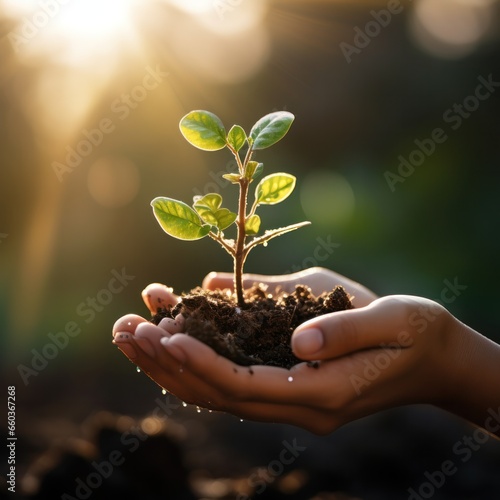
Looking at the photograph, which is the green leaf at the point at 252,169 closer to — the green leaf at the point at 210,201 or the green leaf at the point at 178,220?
the green leaf at the point at 210,201

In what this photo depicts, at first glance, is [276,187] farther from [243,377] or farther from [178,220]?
[243,377]

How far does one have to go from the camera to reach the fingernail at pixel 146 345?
4.75 feet

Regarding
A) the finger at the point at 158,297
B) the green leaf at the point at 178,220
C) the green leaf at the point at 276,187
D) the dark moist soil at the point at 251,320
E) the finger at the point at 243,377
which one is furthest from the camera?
the finger at the point at 158,297

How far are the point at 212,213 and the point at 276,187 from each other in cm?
25

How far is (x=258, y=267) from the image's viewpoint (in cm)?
490

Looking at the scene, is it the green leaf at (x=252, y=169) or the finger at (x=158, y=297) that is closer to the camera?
the green leaf at (x=252, y=169)

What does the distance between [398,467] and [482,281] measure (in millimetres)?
2145

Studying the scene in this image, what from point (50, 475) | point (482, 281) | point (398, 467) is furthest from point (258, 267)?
point (50, 475)

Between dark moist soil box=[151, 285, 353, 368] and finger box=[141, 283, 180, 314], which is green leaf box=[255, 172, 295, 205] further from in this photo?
finger box=[141, 283, 180, 314]

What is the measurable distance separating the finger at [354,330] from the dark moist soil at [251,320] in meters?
0.21

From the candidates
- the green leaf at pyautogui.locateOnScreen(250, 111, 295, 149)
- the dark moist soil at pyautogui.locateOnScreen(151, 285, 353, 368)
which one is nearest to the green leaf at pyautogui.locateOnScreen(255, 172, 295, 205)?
the green leaf at pyautogui.locateOnScreen(250, 111, 295, 149)

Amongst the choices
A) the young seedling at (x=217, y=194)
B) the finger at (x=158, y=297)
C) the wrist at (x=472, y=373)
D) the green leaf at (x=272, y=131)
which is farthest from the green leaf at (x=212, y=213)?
the wrist at (x=472, y=373)

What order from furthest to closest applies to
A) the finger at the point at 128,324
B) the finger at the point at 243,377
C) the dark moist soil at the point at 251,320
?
1. the finger at the point at 128,324
2. the dark moist soil at the point at 251,320
3. the finger at the point at 243,377

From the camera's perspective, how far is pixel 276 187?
1894 millimetres
